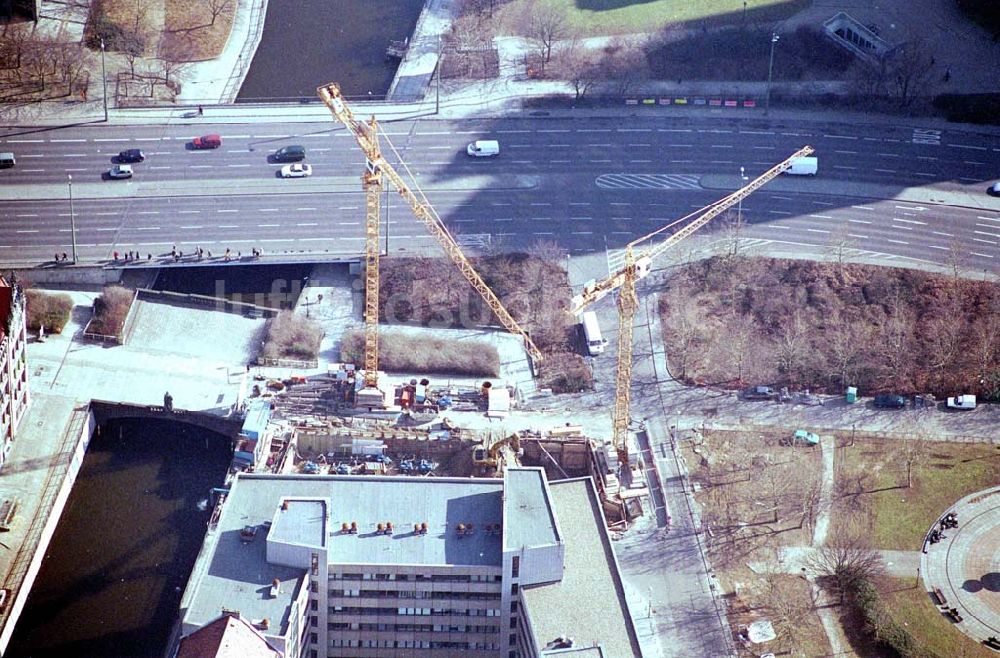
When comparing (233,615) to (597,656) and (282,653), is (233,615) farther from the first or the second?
(597,656)

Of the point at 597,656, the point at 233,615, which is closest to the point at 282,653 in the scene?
the point at 233,615

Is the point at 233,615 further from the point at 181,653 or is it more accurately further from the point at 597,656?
the point at 597,656

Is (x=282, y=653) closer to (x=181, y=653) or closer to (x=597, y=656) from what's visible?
(x=181, y=653)

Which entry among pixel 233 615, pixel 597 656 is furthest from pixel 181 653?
pixel 597 656
